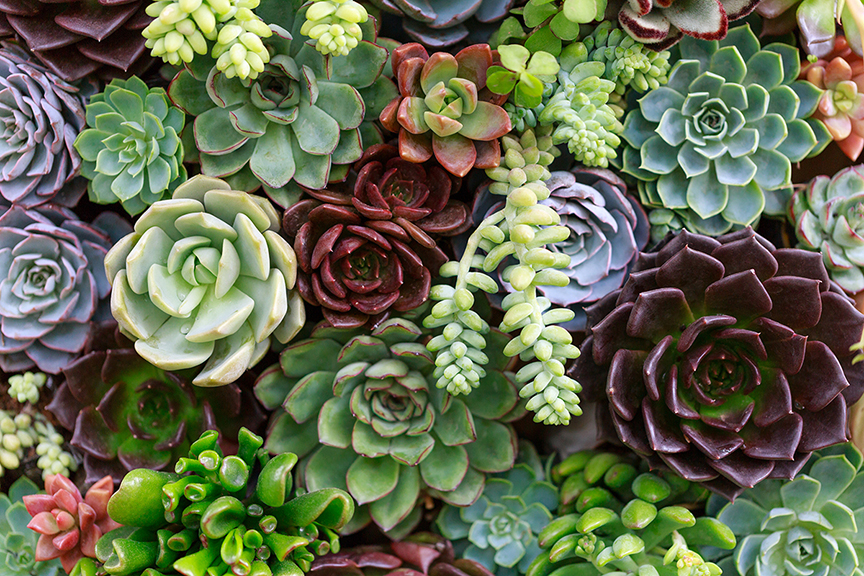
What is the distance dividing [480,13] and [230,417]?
713 mm

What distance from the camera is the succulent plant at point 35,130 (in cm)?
89

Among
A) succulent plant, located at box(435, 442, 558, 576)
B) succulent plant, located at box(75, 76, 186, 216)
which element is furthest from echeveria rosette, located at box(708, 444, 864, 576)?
succulent plant, located at box(75, 76, 186, 216)

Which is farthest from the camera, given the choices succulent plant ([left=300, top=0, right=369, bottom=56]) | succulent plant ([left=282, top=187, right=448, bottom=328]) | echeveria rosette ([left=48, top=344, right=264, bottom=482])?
echeveria rosette ([left=48, top=344, right=264, bottom=482])

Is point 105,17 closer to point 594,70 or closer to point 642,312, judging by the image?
point 594,70

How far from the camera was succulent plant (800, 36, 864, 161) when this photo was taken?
0.93m

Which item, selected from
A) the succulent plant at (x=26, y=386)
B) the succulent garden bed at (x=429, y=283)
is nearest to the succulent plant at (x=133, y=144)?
the succulent garden bed at (x=429, y=283)

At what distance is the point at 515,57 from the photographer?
80cm

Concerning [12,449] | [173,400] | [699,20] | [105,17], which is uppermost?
[699,20]

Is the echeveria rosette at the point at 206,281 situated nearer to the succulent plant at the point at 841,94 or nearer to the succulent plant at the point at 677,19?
the succulent plant at the point at 677,19

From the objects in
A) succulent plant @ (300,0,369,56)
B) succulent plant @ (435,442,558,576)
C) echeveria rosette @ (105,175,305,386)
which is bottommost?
succulent plant @ (435,442,558,576)

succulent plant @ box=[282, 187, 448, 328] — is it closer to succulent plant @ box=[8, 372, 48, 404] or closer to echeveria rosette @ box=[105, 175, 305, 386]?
echeveria rosette @ box=[105, 175, 305, 386]

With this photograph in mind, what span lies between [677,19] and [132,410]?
96cm

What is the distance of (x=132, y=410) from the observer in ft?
3.12

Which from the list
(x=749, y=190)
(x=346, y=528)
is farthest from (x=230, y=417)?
(x=749, y=190)
